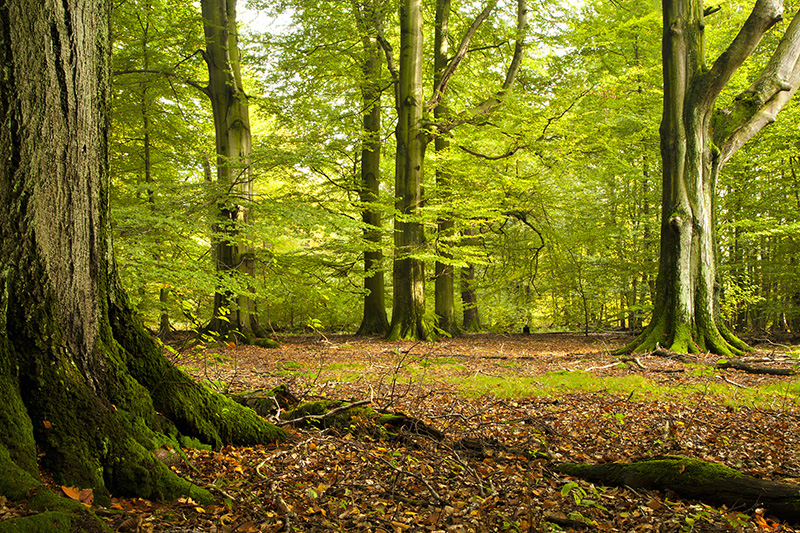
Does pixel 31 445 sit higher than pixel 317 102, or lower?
lower

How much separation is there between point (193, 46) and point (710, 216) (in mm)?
11497

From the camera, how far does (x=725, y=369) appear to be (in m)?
7.51

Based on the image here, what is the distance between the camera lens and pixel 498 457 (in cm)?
368

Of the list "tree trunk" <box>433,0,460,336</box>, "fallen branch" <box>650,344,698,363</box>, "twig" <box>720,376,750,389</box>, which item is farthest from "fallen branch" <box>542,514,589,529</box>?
"tree trunk" <box>433,0,460,336</box>

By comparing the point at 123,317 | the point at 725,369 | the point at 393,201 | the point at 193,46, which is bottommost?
the point at 725,369

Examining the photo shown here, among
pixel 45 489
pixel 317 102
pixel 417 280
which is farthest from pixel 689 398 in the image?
pixel 317 102

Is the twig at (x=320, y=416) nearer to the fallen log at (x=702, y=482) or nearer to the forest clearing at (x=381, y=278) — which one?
the forest clearing at (x=381, y=278)

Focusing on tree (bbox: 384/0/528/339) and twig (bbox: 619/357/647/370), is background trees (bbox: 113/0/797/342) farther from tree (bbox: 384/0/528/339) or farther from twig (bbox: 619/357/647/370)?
twig (bbox: 619/357/647/370)

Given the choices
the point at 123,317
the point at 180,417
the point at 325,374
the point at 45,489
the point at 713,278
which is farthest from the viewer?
the point at 713,278

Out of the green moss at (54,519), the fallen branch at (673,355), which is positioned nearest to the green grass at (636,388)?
the fallen branch at (673,355)

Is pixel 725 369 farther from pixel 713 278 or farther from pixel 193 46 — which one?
pixel 193 46

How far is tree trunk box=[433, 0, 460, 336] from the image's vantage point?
13.5 meters

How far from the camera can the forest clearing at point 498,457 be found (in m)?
2.50

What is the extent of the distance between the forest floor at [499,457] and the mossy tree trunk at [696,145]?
2.17 metres
